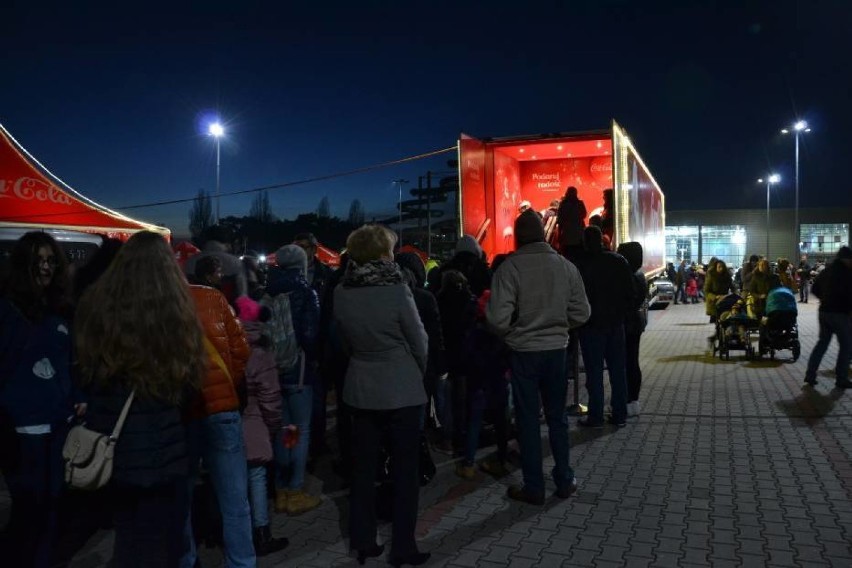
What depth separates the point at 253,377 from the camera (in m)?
3.96

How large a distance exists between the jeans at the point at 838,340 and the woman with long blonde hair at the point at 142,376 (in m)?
8.41

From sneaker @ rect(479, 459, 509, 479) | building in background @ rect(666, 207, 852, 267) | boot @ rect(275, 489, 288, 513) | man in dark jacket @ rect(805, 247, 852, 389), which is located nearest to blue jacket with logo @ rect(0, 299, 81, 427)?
boot @ rect(275, 489, 288, 513)

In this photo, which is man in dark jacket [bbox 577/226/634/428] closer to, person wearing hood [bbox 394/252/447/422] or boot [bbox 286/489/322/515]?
person wearing hood [bbox 394/252/447/422]

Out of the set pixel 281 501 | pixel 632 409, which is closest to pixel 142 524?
pixel 281 501

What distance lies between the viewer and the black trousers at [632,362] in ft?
24.9

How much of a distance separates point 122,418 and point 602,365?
5166mm

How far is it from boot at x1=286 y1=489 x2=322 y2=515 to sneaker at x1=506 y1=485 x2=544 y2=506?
138cm

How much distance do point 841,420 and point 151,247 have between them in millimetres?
7032

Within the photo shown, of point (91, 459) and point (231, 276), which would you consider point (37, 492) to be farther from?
point (231, 276)

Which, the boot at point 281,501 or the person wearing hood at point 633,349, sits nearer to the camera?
the boot at point 281,501

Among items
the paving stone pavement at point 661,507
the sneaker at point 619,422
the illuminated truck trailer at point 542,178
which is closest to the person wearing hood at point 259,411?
the paving stone pavement at point 661,507

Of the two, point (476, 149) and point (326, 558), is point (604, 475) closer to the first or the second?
point (326, 558)

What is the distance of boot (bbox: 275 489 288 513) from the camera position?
477 cm

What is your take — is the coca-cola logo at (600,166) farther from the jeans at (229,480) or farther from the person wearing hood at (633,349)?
the jeans at (229,480)
